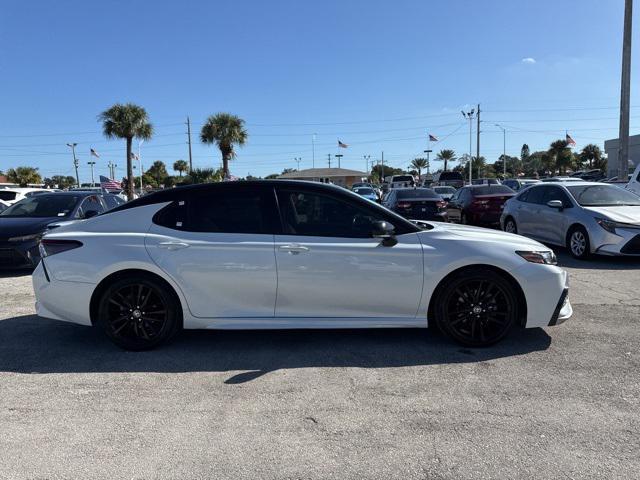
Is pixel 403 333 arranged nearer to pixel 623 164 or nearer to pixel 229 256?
pixel 229 256

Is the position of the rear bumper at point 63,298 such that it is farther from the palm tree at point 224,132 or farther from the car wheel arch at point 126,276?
the palm tree at point 224,132

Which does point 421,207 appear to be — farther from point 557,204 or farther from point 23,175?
point 23,175

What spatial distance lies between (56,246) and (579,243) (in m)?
8.62

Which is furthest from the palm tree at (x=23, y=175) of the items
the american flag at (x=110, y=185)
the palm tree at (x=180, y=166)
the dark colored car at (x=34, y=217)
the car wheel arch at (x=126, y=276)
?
the car wheel arch at (x=126, y=276)

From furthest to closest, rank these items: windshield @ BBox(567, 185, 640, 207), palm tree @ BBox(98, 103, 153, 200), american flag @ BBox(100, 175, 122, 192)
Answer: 1. american flag @ BBox(100, 175, 122, 192)
2. palm tree @ BBox(98, 103, 153, 200)
3. windshield @ BBox(567, 185, 640, 207)

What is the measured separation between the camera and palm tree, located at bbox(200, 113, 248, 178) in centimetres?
4319

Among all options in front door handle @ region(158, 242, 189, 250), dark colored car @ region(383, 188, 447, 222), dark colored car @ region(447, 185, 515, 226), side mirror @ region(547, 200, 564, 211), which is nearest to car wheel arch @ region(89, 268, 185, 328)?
front door handle @ region(158, 242, 189, 250)

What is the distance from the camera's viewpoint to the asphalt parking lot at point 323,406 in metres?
2.77

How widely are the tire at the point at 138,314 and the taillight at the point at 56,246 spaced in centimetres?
52

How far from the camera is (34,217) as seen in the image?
923cm

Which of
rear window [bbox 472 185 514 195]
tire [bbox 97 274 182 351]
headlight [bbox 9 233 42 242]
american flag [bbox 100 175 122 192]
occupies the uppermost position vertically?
american flag [bbox 100 175 122 192]

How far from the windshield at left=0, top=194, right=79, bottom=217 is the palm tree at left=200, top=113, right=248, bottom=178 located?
33106mm

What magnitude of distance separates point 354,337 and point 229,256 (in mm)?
1483

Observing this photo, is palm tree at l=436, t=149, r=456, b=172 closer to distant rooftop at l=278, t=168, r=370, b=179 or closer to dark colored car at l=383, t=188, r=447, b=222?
distant rooftop at l=278, t=168, r=370, b=179
